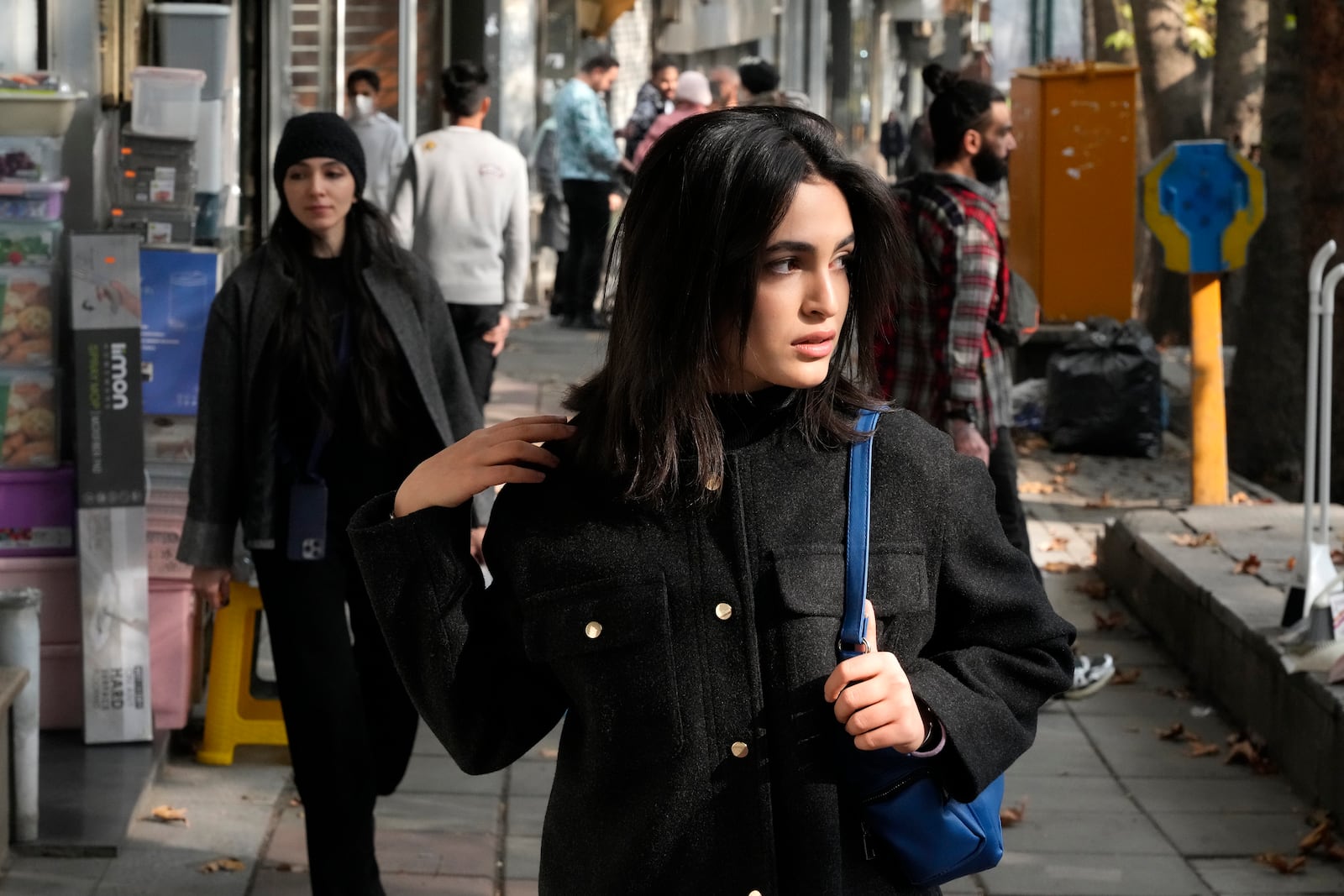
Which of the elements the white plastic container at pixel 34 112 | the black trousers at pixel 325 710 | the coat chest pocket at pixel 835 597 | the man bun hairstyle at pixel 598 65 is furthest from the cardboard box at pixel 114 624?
the man bun hairstyle at pixel 598 65

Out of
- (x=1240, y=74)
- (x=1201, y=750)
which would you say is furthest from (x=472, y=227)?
(x=1240, y=74)

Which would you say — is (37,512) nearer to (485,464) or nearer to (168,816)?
(168,816)

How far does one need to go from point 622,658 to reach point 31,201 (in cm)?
417

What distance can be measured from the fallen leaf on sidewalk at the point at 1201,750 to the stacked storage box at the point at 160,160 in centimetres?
357

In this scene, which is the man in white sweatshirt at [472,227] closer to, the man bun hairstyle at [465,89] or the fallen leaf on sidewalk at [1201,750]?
the man bun hairstyle at [465,89]

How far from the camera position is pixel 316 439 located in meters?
4.71

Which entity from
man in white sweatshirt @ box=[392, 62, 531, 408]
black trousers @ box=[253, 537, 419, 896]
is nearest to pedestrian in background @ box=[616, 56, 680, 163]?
man in white sweatshirt @ box=[392, 62, 531, 408]

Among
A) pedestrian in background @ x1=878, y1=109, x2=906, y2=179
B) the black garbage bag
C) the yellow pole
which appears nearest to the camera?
the yellow pole

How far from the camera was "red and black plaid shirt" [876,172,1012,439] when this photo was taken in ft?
20.1

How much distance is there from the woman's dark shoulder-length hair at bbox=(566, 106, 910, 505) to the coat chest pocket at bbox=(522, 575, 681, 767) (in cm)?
12

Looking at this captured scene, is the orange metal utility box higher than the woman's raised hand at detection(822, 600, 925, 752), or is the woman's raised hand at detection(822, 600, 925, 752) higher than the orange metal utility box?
the orange metal utility box

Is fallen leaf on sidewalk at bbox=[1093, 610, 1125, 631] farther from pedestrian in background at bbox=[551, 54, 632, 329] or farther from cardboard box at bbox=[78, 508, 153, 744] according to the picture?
pedestrian in background at bbox=[551, 54, 632, 329]

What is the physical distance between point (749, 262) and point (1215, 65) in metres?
12.7

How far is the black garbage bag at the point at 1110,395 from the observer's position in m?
11.7
